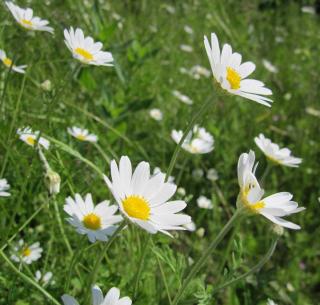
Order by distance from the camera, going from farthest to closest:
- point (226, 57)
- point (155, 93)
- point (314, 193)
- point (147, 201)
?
point (155, 93), point (314, 193), point (226, 57), point (147, 201)

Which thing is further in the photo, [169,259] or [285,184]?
[285,184]

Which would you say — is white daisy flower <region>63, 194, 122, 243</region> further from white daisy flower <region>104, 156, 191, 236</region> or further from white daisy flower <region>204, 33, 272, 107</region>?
white daisy flower <region>204, 33, 272, 107</region>

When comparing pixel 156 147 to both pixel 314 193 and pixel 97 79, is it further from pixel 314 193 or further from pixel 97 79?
pixel 314 193

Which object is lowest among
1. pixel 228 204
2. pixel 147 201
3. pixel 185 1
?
pixel 185 1

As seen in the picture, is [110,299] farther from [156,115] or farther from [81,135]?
[156,115]

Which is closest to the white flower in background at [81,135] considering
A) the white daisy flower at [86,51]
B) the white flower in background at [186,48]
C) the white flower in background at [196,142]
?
the white flower in background at [196,142]

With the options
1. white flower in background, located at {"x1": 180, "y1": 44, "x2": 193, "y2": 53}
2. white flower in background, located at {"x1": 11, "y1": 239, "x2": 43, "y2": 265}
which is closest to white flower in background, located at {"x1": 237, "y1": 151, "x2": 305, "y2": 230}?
white flower in background, located at {"x1": 11, "y1": 239, "x2": 43, "y2": 265}

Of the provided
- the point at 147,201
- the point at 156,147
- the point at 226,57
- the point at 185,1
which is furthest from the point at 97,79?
the point at 185,1

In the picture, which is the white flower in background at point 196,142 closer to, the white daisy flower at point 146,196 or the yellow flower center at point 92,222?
the yellow flower center at point 92,222
